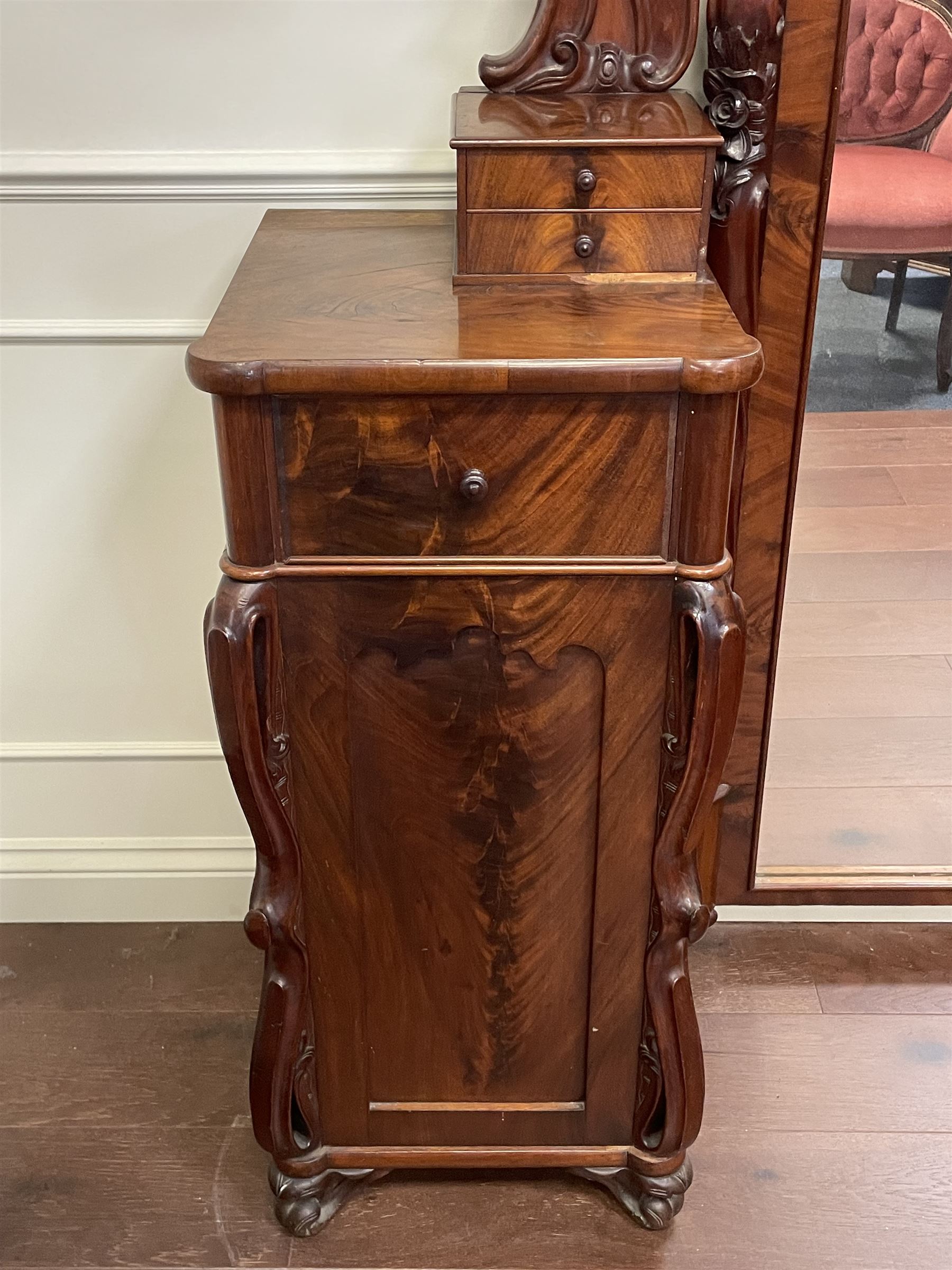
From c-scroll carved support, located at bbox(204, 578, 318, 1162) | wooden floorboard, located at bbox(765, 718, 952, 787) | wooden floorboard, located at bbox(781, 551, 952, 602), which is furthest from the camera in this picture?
wooden floorboard, located at bbox(765, 718, 952, 787)

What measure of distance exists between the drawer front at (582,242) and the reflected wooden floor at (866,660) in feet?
1.42

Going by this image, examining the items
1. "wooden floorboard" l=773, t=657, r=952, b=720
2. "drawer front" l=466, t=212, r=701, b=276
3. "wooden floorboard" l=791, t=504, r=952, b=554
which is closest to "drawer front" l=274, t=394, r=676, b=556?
"drawer front" l=466, t=212, r=701, b=276

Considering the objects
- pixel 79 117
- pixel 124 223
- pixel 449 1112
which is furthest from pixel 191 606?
pixel 449 1112

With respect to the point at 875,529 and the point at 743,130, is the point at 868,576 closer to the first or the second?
the point at 875,529

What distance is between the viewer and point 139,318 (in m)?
1.67

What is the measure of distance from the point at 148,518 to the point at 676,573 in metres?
0.87

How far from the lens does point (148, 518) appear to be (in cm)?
180

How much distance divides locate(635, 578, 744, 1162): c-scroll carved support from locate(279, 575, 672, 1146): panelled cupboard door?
0.02m

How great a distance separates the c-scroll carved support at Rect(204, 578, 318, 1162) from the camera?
1.25 meters

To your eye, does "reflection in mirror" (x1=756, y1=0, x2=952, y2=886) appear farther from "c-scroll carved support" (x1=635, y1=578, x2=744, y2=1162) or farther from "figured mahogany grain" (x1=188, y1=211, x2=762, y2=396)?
"c-scroll carved support" (x1=635, y1=578, x2=744, y2=1162)

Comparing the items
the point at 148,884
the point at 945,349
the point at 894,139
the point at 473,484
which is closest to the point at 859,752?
the point at 945,349

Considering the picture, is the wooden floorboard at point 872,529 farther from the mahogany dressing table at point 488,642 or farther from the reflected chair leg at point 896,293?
the mahogany dressing table at point 488,642

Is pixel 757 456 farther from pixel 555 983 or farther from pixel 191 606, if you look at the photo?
pixel 191 606

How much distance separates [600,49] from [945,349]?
0.58 metres
